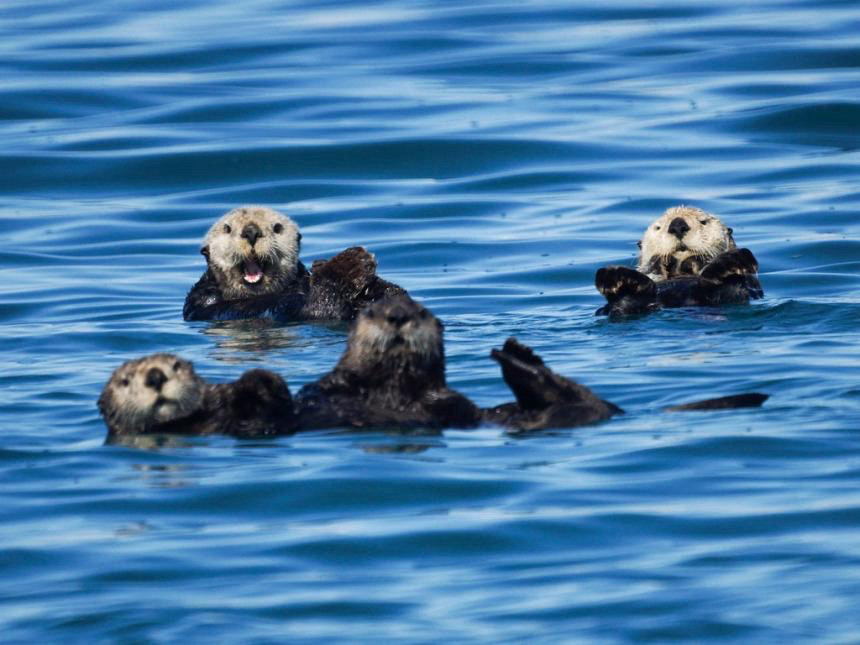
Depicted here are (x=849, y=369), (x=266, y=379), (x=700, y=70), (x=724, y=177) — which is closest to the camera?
(x=266, y=379)

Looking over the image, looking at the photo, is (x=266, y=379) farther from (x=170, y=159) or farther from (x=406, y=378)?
(x=170, y=159)

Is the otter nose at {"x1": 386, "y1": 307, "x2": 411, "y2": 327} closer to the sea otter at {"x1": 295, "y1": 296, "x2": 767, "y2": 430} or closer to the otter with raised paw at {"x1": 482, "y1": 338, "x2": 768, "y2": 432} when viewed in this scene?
the sea otter at {"x1": 295, "y1": 296, "x2": 767, "y2": 430}

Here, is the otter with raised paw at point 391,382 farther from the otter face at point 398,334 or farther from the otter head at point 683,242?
the otter head at point 683,242

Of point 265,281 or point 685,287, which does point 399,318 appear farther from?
point 265,281

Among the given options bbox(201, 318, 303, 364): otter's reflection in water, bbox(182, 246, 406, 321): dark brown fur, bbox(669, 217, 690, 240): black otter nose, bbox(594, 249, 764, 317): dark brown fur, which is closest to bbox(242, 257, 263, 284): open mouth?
bbox(182, 246, 406, 321): dark brown fur

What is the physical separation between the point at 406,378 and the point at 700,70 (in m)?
15.6

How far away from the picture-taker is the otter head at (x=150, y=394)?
764 centimetres

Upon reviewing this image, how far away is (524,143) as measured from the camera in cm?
1931

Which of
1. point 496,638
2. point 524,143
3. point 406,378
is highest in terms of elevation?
point 524,143

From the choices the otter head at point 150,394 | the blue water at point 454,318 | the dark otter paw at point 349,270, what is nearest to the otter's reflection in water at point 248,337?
the blue water at point 454,318

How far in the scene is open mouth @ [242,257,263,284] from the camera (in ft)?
40.1

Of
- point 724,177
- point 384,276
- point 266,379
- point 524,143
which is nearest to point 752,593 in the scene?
point 266,379

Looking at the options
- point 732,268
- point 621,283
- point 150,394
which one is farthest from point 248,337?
point 150,394

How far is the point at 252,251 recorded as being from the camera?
12039 mm
